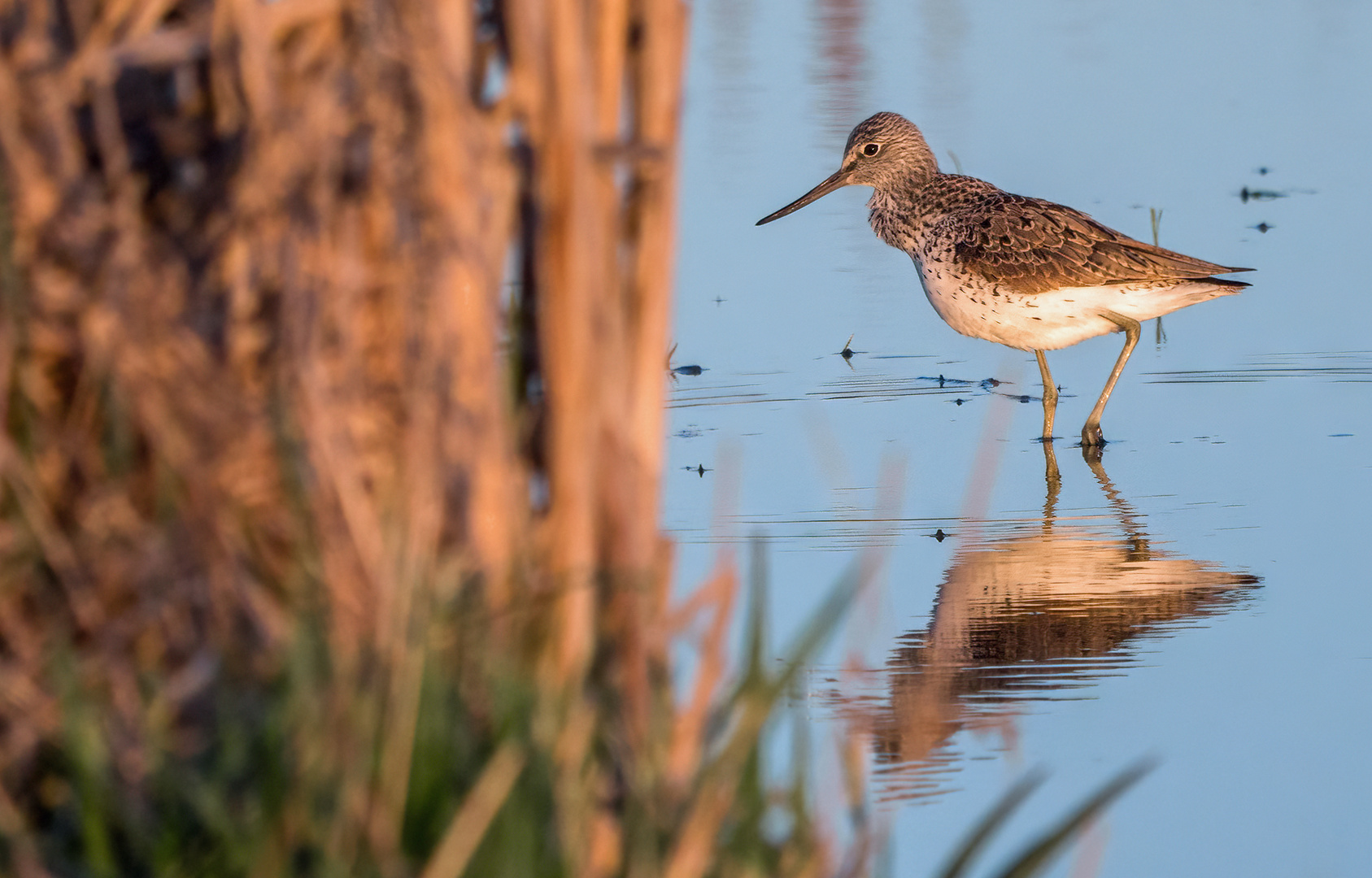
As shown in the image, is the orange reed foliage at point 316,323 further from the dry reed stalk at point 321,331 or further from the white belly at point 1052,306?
the white belly at point 1052,306

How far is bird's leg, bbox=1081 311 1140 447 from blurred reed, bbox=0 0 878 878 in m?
4.43

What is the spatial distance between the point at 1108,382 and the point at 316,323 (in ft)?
16.7

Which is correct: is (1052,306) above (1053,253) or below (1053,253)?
below

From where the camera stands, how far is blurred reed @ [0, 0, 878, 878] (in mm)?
2227

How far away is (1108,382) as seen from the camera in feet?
22.6

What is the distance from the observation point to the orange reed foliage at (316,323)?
7.45 ft

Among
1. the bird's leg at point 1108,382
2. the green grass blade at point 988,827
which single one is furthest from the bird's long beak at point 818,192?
the green grass blade at point 988,827

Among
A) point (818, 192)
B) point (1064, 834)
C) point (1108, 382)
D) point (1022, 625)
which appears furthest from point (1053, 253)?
point (1064, 834)

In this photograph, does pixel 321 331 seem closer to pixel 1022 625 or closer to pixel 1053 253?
pixel 1022 625

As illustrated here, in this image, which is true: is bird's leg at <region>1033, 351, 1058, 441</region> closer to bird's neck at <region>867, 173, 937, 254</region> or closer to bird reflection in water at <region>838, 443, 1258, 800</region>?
bird reflection in water at <region>838, 443, 1258, 800</region>

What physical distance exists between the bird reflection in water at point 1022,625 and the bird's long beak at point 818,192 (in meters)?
3.50

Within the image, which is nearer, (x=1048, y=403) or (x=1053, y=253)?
(x=1048, y=403)

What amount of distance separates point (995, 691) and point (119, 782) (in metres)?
2.62

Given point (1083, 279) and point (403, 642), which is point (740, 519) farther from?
point (403, 642)
